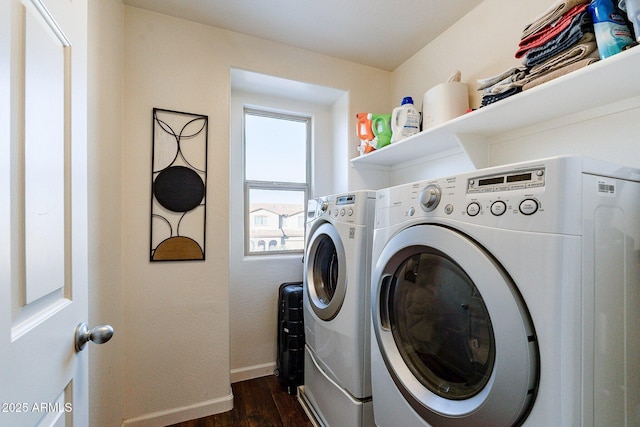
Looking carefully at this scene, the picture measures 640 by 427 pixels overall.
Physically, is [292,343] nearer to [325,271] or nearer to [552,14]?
[325,271]

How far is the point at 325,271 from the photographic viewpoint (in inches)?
62.5

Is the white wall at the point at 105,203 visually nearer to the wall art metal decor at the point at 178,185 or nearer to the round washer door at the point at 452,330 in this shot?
the wall art metal decor at the point at 178,185

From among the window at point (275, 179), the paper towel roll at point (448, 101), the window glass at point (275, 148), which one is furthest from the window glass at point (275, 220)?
the paper towel roll at point (448, 101)

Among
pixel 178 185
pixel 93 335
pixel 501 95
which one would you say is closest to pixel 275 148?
pixel 178 185

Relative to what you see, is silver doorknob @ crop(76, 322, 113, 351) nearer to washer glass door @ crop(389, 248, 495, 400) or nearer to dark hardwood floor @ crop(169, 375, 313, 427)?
washer glass door @ crop(389, 248, 495, 400)

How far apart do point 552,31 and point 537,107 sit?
26 centimetres

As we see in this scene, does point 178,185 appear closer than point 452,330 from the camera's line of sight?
No

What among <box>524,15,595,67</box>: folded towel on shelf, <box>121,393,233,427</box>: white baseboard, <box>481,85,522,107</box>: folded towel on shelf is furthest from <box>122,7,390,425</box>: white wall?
<box>524,15,595,67</box>: folded towel on shelf

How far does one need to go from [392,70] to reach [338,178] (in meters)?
0.98

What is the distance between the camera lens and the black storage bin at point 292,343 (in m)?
1.91

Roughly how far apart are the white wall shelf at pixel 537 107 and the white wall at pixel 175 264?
1.12 meters

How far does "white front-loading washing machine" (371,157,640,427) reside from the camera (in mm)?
572

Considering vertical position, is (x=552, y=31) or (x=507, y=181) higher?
(x=552, y=31)

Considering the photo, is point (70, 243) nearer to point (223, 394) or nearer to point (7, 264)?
point (7, 264)
